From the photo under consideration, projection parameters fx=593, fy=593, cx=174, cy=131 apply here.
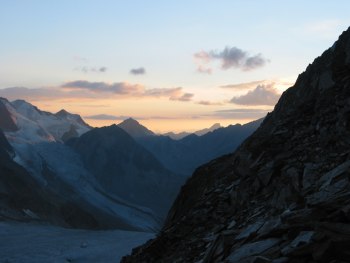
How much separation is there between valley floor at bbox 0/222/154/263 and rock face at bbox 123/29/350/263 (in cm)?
5972

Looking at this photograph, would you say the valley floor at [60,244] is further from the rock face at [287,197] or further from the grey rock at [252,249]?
the grey rock at [252,249]

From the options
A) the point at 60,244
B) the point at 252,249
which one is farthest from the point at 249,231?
the point at 60,244

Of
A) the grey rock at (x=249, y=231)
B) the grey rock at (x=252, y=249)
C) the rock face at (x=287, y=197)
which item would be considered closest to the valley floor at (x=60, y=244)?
the rock face at (x=287, y=197)

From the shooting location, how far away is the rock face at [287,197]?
12.0m

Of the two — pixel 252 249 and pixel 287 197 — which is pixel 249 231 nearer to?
pixel 252 249

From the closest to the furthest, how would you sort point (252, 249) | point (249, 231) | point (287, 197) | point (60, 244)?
1. point (252, 249)
2. point (249, 231)
3. point (287, 197)
4. point (60, 244)

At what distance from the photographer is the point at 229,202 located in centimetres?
2166

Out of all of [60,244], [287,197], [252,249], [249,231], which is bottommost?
[60,244]

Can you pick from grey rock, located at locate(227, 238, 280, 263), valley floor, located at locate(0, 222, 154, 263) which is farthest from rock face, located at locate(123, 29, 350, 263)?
valley floor, located at locate(0, 222, 154, 263)

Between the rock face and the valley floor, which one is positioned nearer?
the rock face

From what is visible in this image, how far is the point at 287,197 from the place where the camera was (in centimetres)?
1798

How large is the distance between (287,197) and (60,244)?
96.5 metres

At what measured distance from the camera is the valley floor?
88338mm

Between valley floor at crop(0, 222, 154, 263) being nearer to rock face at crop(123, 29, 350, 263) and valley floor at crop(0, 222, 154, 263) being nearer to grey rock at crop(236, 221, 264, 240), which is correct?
rock face at crop(123, 29, 350, 263)
